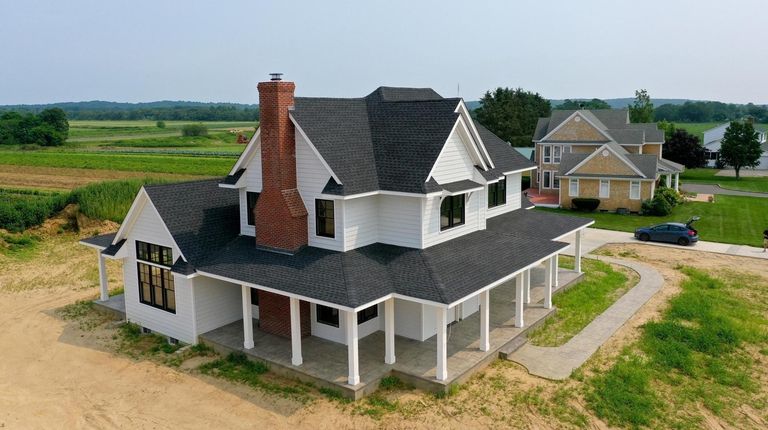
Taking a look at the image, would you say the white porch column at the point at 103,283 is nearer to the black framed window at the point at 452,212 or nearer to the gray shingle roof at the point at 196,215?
the gray shingle roof at the point at 196,215

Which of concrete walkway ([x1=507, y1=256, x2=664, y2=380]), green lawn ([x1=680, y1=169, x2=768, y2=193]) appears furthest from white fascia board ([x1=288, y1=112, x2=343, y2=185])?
green lawn ([x1=680, y1=169, x2=768, y2=193])

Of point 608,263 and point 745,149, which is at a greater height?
point 745,149

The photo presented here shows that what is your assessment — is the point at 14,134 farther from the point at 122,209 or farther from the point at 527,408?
the point at 527,408

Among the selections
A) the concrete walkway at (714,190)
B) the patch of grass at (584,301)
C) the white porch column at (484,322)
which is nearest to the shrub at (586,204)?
the concrete walkway at (714,190)

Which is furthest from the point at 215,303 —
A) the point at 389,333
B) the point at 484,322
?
the point at 484,322

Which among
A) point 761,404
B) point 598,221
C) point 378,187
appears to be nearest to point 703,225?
point 598,221

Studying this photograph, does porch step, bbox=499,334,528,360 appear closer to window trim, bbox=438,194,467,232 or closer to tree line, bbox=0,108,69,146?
window trim, bbox=438,194,467,232
